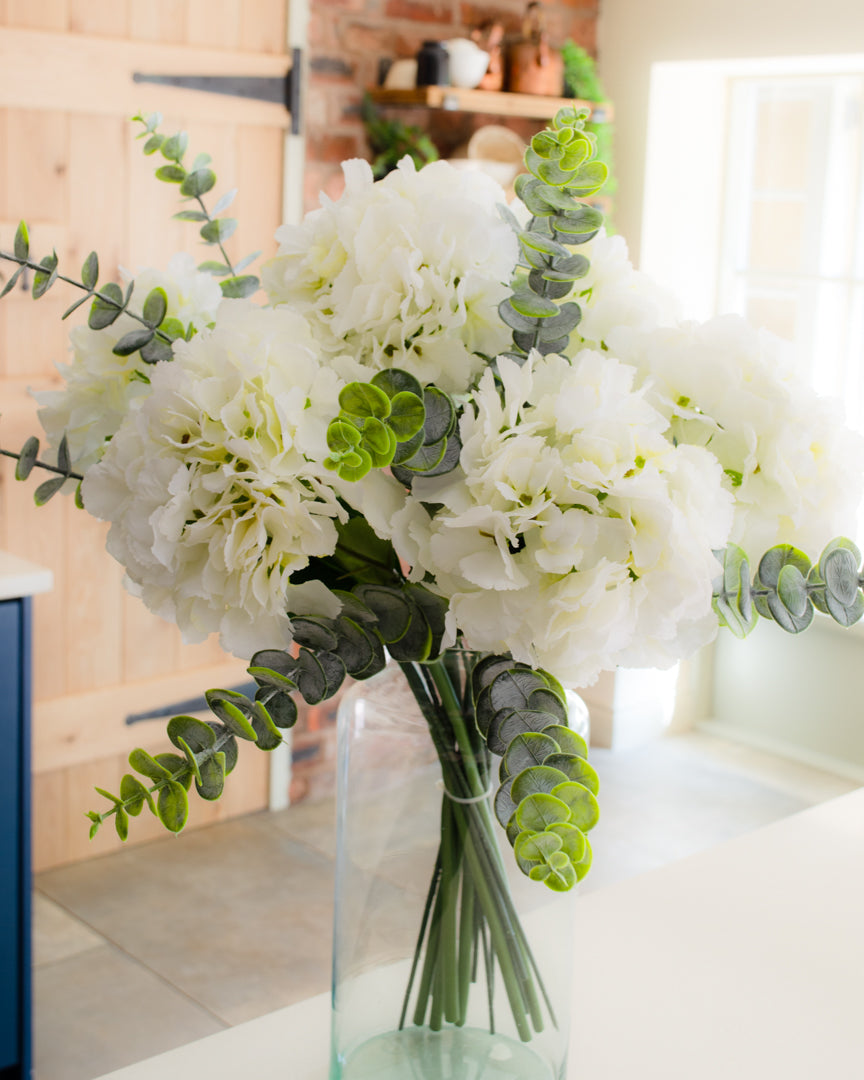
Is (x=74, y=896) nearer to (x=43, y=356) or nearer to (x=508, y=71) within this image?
(x=43, y=356)

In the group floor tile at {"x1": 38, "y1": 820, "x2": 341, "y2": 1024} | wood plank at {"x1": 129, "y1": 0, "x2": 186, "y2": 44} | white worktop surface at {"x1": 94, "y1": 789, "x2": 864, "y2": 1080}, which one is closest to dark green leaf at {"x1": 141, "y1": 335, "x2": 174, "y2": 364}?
white worktop surface at {"x1": 94, "y1": 789, "x2": 864, "y2": 1080}

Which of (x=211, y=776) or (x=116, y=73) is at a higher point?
(x=116, y=73)

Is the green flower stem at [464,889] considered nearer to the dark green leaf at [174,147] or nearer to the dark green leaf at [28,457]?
the dark green leaf at [28,457]

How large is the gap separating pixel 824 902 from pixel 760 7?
293cm

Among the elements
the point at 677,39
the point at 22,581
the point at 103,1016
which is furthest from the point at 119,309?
the point at 677,39

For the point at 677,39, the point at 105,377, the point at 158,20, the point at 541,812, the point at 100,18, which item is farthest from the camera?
the point at 677,39

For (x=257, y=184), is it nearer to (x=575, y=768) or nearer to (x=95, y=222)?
(x=95, y=222)

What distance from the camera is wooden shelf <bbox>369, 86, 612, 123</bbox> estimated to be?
131 inches

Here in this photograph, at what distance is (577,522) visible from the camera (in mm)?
613

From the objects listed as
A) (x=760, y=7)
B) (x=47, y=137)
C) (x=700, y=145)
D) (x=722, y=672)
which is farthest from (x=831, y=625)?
(x=47, y=137)

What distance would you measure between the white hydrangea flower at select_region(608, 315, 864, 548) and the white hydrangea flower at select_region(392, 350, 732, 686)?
0.06m

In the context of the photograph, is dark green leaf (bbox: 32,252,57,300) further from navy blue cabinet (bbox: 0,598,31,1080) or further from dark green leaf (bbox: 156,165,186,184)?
navy blue cabinet (bbox: 0,598,31,1080)

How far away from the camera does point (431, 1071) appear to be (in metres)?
0.80

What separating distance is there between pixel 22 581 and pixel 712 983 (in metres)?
1.42
